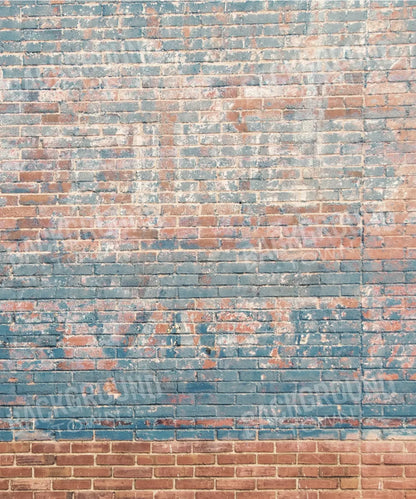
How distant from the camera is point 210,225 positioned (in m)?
3.17

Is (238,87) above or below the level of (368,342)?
above

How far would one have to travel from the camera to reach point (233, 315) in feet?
10.4

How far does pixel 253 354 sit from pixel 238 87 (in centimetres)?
170

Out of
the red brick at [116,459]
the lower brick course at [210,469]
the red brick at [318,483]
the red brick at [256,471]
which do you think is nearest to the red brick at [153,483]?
the lower brick course at [210,469]

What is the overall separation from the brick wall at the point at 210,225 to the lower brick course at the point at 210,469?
0.10 feet

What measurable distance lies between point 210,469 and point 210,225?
1549 mm

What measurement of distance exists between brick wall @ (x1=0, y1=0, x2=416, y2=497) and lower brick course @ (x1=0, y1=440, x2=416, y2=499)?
32 mm

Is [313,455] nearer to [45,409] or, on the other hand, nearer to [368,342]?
[368,342]

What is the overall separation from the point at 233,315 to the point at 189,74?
1.56m

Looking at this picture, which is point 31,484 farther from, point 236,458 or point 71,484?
point 236,458

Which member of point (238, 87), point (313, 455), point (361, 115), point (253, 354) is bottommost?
point (313, 455)

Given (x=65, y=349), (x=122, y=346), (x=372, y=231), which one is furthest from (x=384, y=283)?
(x=65, y=349)

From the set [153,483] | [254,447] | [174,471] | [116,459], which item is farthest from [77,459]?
[254,447]

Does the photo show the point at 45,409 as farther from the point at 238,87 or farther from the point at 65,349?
the point at 238,87
